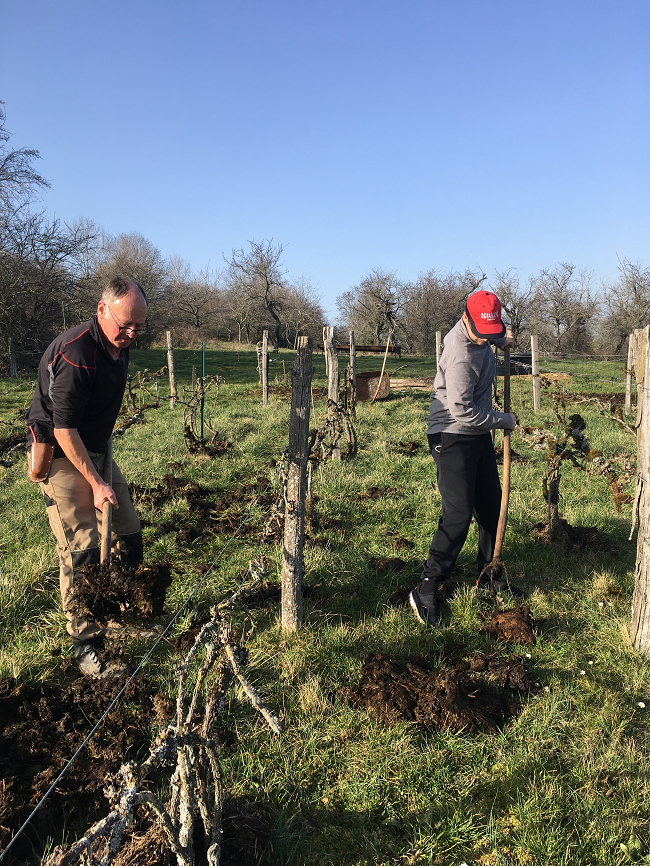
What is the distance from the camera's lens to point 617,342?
144ft

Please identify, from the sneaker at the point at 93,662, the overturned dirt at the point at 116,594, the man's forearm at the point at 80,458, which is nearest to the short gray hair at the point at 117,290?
the man's forearm at the point at 80,458

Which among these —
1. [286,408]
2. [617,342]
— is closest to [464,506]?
[286,408]

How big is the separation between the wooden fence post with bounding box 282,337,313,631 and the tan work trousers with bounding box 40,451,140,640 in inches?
43.8

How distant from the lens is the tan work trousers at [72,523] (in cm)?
311

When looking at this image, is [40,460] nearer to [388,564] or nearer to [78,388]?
[78,388]

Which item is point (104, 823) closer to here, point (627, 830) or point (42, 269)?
point (627, 830)

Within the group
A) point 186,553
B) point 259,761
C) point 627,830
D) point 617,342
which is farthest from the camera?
point 617,342

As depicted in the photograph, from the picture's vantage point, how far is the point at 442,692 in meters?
2.86

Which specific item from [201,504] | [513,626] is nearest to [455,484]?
[513,626]

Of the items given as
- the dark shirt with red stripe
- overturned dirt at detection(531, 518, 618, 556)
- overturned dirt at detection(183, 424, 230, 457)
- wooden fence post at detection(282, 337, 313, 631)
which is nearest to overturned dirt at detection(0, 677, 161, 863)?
wooden fence post at detection(282, 337, 313, 631)

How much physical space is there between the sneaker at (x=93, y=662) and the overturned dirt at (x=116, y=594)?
0.50 meters

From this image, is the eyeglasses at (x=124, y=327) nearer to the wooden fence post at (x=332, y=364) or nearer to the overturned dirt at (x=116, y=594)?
the overturned dirt at (x=116, y=594)

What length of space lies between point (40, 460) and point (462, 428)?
2.52 metres

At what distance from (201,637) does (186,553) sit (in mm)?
2652
